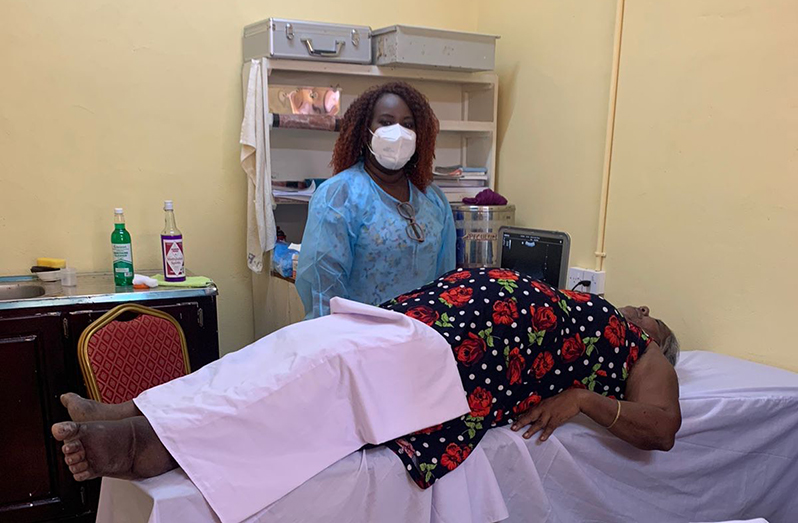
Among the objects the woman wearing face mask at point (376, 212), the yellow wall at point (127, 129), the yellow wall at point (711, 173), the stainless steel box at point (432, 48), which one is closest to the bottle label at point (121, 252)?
the yellow wall at point (127, 129)

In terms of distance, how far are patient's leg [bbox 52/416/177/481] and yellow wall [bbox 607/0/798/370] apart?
1.58 m

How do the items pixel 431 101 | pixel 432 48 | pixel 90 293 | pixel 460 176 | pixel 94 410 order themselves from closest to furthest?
1. pixel 94 410
2. pixel 90 293
3. pixel 432 48
4. pixel 460 176
5. pixel 431 101

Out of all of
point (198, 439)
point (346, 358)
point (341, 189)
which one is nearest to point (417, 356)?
point (346, 358)

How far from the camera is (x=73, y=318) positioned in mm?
2039

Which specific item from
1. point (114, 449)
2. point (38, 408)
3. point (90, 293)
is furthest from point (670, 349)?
point (38, 408)

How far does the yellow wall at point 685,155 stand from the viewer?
1.73 meters

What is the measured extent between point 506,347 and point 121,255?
1.49 m

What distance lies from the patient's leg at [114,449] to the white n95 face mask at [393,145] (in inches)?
45.0

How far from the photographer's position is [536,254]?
2395 millimetres

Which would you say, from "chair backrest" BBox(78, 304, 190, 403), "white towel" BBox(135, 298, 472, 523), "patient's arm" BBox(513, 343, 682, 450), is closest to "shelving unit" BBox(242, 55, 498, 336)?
"chair backrest" BBox(78, 304, 190, 403)

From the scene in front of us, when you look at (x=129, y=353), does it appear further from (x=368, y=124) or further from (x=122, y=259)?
(x=368, y=124)

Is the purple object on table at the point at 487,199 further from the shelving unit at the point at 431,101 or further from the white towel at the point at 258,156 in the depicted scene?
the white towel at the point at 258,156

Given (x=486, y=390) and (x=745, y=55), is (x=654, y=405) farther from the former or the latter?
(x=745, y=55)

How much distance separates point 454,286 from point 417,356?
23 cm
